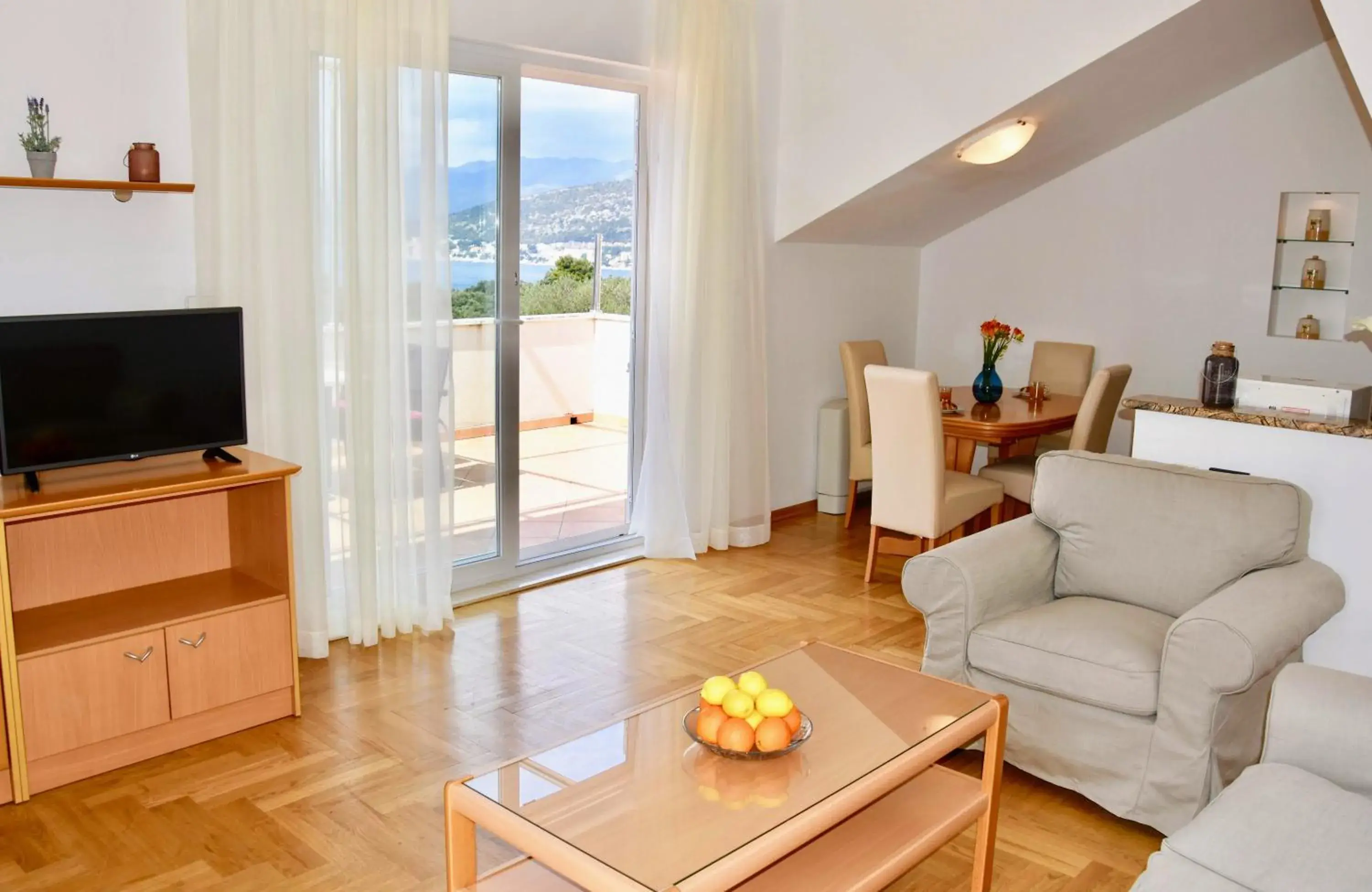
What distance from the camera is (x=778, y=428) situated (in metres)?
6.11

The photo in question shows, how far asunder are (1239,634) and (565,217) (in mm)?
3215

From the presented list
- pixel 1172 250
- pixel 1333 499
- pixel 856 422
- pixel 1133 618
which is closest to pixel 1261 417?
pixel 1333 499

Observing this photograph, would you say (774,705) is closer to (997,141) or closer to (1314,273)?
(997,141)

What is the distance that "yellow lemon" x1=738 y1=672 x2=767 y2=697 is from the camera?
2.42 metres

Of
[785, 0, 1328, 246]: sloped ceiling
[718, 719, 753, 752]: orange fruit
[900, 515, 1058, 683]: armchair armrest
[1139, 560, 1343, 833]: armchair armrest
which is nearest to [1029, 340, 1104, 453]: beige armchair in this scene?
[785, 0, 1328, 246]: sloped ceiling

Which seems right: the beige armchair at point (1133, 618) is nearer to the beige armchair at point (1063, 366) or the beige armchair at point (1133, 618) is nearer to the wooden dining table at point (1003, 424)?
the wooden dining table at point (1003, 424)

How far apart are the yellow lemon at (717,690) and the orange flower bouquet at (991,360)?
337cm

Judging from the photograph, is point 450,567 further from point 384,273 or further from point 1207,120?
point 1207,120

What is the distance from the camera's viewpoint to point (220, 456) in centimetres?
357

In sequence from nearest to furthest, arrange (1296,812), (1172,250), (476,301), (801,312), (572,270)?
(1296,812)
(476,301)
(572,270)
(801,312)
(1172,250)

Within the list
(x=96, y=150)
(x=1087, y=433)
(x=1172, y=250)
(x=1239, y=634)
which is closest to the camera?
(x=1239, y=634)

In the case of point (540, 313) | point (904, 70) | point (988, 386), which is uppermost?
point (904, 70)

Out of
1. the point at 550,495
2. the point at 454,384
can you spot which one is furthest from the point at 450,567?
the point at 550,495

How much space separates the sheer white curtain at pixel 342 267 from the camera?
11.9 feet
